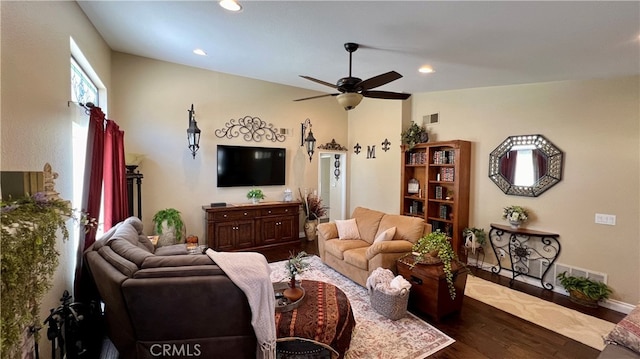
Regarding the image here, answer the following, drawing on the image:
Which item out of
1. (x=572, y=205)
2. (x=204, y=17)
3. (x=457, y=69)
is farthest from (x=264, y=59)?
(x=572, y=205)

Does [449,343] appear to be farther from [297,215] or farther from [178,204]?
[178,204]

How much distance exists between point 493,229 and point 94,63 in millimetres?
5989

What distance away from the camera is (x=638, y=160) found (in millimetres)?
3188

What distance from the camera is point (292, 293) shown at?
2539mm

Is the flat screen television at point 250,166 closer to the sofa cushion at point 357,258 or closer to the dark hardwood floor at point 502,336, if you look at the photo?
the sofa cushion at point 357,258

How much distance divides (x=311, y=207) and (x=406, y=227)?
2734 millimetres

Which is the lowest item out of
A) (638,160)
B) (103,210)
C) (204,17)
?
(103,210)

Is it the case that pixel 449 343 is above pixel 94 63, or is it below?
below

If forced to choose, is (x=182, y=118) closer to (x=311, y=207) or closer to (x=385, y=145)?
(x=311, y=207)

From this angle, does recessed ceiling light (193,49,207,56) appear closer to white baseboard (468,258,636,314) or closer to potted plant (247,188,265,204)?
potted plant (247,188,265,204)

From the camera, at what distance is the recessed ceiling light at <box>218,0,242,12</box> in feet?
8.12

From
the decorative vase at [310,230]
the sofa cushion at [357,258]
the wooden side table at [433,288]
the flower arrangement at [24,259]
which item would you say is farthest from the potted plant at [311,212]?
the flower arrangement at [24,259]

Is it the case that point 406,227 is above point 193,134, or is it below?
below

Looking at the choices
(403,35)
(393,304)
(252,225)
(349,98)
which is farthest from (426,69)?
(252,225)
